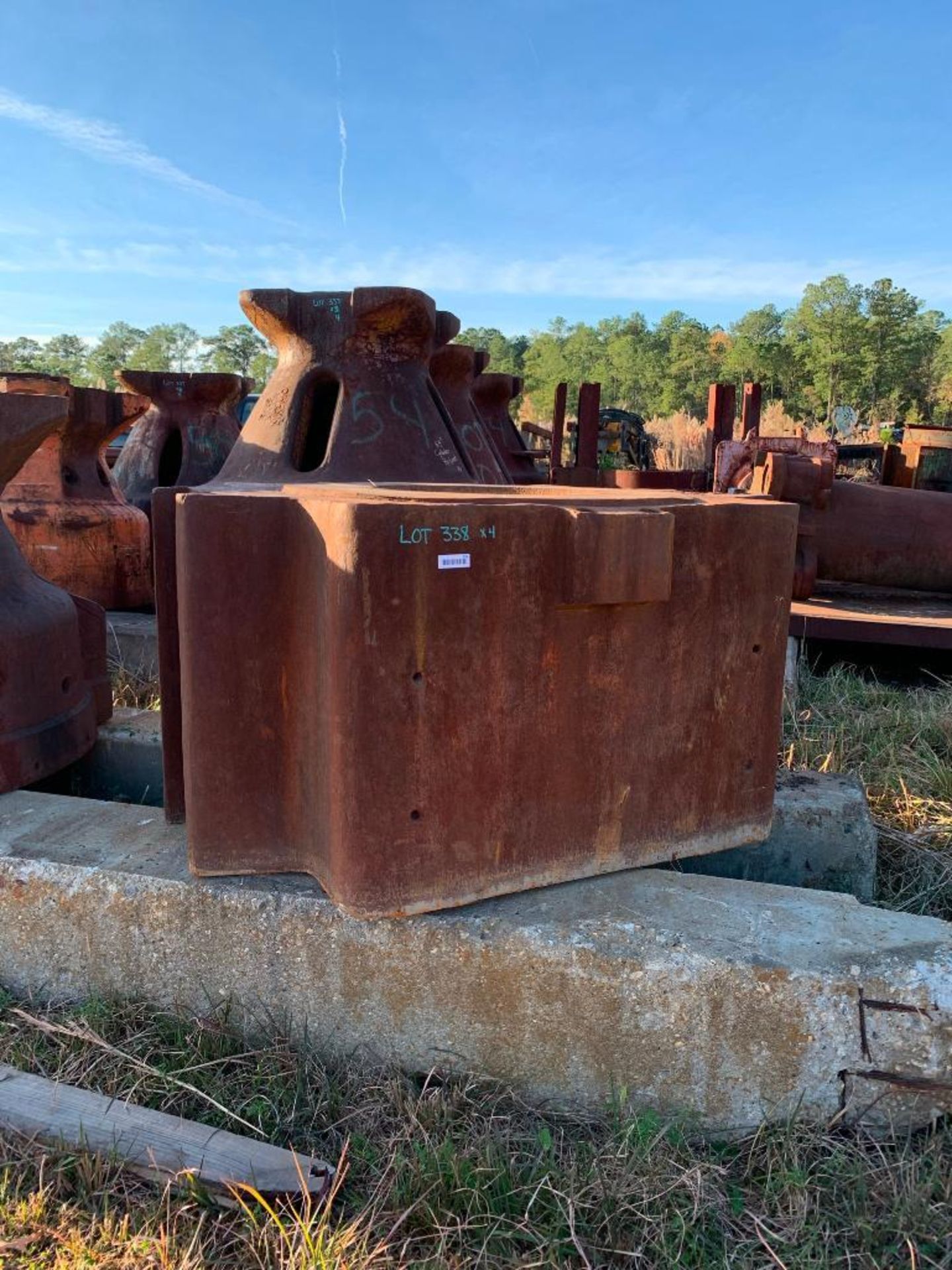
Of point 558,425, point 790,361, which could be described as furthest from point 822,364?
point 558,425

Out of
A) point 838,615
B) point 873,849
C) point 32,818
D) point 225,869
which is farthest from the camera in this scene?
point 838,615

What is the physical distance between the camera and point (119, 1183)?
65.2 inches

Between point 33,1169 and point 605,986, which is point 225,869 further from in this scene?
point 605,986

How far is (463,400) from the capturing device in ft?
18.1

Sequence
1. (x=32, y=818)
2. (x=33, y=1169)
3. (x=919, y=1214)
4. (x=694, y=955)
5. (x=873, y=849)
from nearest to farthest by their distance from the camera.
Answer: (x=919, y=1214) → (x=33, y=1169) → (x=694, y=955) → (x=32, y=818) → (x=873, y=849)

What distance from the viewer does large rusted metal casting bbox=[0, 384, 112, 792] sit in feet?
8.61

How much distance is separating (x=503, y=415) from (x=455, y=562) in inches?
288

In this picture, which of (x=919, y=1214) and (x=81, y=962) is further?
(x=81, y=962)

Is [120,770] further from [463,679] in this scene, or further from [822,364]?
[822,364]

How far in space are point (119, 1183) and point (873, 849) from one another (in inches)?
79.6

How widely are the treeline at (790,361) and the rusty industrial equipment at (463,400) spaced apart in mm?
27666

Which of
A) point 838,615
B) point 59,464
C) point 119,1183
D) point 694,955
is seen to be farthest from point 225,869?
point 59,464

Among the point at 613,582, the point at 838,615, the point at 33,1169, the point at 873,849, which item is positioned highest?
the point at 613,582

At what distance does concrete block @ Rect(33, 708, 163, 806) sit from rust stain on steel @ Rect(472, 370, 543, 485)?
5.12 meters
